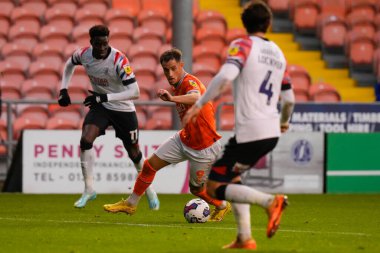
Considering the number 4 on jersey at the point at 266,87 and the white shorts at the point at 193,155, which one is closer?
the number 4 on jersey at the point at 266,87

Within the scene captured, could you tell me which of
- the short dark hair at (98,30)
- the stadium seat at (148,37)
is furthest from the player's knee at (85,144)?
the stadium seat at (148,37)

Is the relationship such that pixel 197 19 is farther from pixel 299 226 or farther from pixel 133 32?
pixel 299 226

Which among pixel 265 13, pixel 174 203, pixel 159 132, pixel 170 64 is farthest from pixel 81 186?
pixel 265 13

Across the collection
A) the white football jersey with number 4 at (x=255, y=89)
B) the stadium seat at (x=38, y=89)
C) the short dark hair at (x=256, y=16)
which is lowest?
the stadium seat at (x=38, y=89)

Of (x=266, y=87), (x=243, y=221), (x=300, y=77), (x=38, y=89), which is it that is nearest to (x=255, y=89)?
(x=266, y=87)

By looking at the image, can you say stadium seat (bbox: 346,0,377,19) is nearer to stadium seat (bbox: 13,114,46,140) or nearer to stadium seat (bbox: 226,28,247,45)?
stadium seat (bbox: 226,28,247,45)

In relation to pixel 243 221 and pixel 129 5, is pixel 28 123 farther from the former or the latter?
pixel 243 221

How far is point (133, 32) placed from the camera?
71.6 ft

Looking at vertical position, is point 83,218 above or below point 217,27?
below

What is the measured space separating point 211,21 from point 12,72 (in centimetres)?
428

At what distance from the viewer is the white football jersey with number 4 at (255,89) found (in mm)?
8359

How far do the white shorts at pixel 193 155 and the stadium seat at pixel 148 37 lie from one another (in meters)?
9.92

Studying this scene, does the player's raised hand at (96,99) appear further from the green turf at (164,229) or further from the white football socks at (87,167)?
Result: the green turf at (164,229)

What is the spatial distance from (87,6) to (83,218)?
1109 centimetres
